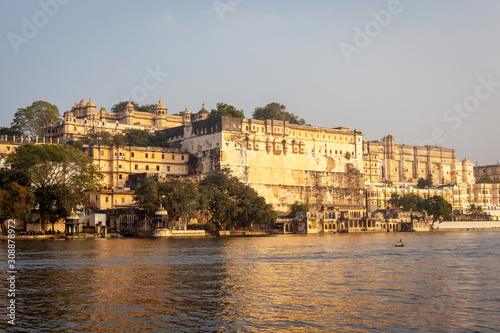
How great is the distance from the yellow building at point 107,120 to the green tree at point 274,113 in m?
14.8

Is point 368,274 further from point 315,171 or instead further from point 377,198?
point 377,198

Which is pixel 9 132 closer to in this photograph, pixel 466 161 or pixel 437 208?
pixel 437 208

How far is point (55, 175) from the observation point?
69625mm

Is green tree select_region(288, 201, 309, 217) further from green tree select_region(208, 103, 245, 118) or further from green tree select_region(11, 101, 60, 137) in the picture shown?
green tree select_region(11, 101, 60, 137)

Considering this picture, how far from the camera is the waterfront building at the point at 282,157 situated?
3735 inches

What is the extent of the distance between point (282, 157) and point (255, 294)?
250 feet

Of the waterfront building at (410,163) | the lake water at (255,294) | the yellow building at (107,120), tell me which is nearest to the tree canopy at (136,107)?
the yellow building at (107,120)

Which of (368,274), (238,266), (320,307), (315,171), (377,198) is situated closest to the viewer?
(320,307)

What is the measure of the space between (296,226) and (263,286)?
203 feet

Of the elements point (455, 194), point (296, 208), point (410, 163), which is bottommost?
point (296, 208)

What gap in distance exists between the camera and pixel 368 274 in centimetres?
3152

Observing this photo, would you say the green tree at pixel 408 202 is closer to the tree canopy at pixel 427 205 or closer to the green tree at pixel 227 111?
the tree canopy at pixel 427 205

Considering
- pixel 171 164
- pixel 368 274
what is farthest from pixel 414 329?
pixel 171 164

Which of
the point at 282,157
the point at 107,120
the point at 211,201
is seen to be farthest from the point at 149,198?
the point at 107,120
